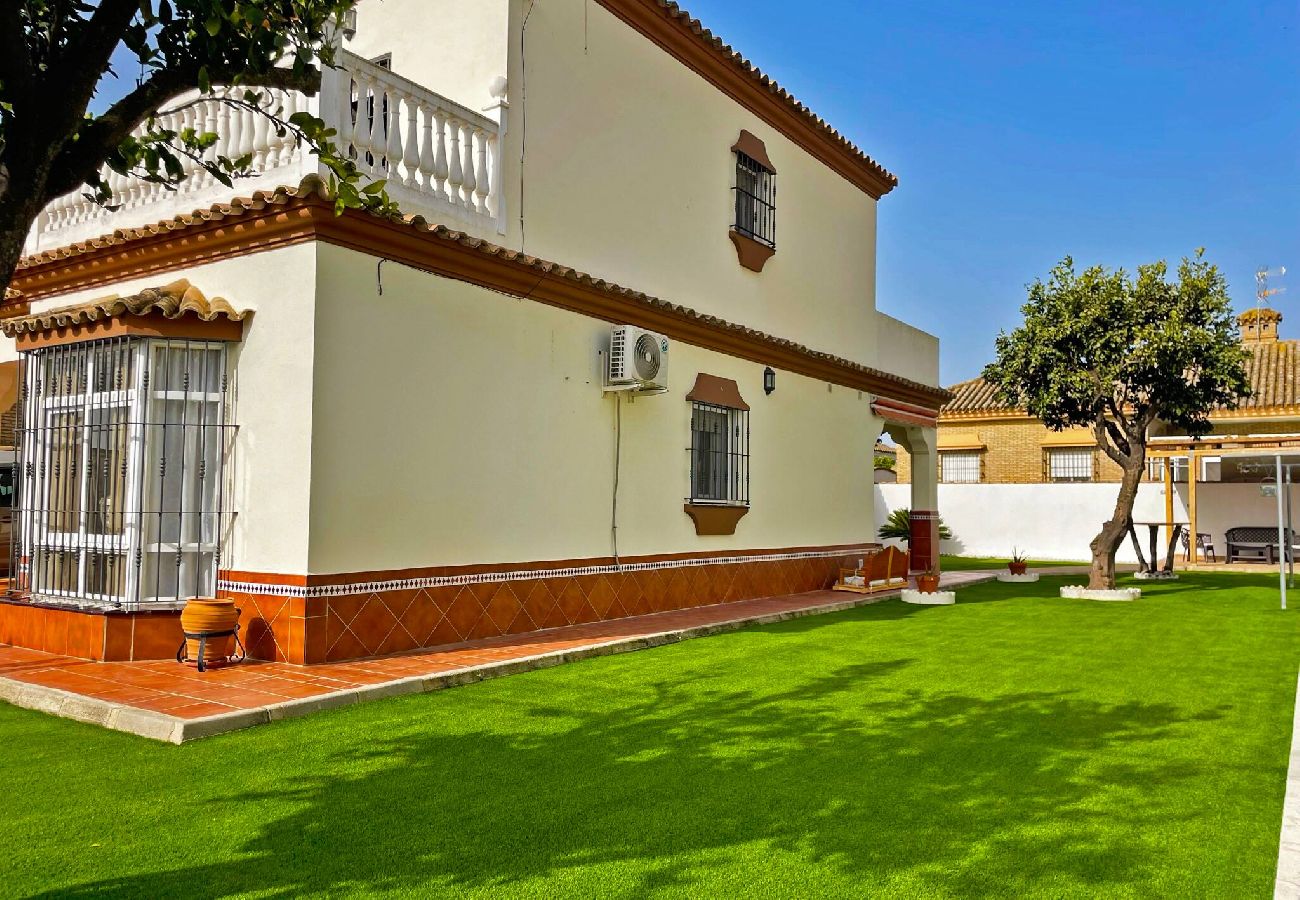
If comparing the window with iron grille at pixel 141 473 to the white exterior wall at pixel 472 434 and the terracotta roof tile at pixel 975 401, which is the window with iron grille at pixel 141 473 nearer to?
the white exterior wall at pixel 472 434

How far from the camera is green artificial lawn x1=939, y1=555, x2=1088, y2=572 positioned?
69.6ft

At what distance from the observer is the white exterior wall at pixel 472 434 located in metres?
7.39

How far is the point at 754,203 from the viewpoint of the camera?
13172mm

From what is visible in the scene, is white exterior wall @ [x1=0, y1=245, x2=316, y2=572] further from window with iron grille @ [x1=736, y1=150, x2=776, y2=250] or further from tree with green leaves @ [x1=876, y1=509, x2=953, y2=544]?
tree with green leaves @ [x1=876, y1=509, x2=953, y2=544]

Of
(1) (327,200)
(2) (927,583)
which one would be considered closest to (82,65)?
(1) (327,200)

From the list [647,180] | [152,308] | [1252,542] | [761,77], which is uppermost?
[761,77]

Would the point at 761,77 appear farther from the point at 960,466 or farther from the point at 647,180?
the point at 960,466

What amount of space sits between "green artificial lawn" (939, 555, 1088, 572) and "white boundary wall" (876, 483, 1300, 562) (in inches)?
28.4

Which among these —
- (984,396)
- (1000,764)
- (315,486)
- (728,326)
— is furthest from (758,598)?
(984,396)

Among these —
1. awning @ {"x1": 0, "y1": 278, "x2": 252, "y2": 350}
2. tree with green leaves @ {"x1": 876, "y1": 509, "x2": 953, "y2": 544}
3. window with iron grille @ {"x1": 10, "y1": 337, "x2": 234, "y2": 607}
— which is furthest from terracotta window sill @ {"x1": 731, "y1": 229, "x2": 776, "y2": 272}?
tree with green leaves @ {"x1": 876, "y1": 509, "x2": 953, "y2": 544}

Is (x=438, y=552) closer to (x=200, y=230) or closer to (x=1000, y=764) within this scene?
(x=200, y=230)

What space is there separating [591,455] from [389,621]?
292cm

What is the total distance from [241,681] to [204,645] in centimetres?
54

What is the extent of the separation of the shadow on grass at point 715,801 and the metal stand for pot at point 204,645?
5.43 ft
